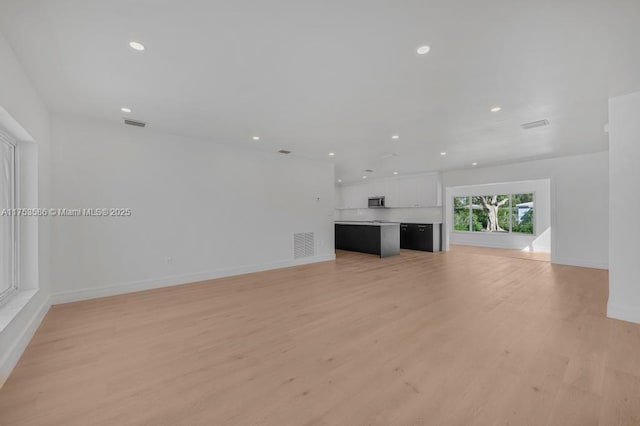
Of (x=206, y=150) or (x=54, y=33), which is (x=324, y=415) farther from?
(x=206, y=150)

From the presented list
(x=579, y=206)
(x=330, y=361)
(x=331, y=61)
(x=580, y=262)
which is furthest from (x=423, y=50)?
(x=580, y=262)

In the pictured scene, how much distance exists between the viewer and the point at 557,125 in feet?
12.6

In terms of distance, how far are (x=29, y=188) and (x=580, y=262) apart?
9478mm

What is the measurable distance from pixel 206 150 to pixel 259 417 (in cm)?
431

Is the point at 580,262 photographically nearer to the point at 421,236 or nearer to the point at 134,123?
the point at 421,236

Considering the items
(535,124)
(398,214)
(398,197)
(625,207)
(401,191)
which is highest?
(535,124)

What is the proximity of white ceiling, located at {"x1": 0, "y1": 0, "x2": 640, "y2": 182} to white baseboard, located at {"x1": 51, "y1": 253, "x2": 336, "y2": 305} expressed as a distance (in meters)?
2.42

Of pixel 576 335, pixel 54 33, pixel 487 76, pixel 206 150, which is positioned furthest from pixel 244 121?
pixel 576 335

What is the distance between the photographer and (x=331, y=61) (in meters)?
2.22

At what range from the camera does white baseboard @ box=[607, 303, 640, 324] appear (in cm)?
281

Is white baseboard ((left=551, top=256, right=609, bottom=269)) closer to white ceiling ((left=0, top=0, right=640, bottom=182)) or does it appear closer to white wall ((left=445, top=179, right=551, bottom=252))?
white wall ((left=445, top=179, right=551, bottom=252))

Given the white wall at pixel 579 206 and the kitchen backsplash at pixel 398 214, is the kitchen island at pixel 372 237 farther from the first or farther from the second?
the white wall at pixel 579 206

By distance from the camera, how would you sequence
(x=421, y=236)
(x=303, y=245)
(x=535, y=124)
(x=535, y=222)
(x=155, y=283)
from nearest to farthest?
(x=535, y=124), (x=155, y=283), (x=303, y=245), (x=535, y=222), (x=421, y=236)

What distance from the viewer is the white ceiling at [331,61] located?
167 centimetres
